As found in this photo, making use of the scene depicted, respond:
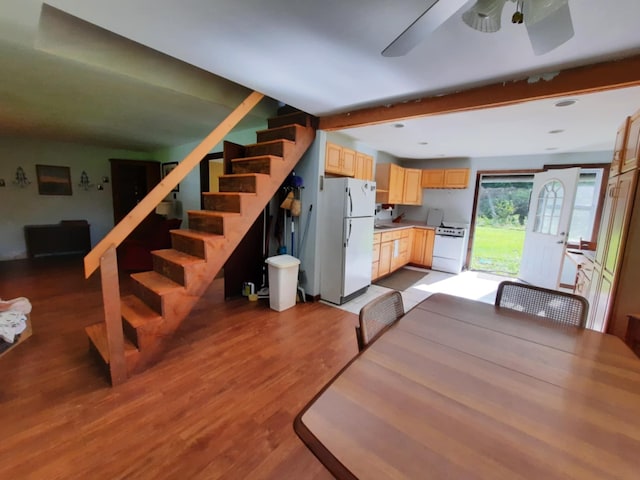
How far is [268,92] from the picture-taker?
100 inches

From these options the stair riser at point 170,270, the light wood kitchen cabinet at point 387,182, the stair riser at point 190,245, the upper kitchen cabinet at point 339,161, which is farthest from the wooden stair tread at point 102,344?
the light wood kitchen cabinet at point 387,182

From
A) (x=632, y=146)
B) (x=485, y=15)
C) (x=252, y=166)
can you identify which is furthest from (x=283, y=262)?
(x=632, y=146)

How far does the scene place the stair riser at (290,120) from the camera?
3221 millimetres

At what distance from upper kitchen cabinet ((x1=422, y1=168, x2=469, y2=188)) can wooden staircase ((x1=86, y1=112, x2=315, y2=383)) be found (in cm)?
329

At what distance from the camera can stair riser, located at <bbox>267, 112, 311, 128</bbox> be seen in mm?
3221

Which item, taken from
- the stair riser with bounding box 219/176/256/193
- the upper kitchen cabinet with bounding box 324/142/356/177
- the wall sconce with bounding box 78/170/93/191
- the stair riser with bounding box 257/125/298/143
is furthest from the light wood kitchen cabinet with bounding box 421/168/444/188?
the wall sconce with bounding box 78/170/93/191

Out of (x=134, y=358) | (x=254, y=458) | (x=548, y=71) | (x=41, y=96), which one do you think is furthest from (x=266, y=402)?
(x=41, y=96)

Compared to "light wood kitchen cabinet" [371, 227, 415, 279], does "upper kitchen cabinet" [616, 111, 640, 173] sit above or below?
above

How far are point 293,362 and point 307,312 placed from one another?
1.00 meters

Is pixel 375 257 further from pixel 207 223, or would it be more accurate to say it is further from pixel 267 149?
pixel 207 223

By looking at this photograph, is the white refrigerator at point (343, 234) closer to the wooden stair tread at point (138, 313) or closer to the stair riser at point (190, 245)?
the stair riser at point (190, 245)

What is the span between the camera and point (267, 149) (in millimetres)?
3176

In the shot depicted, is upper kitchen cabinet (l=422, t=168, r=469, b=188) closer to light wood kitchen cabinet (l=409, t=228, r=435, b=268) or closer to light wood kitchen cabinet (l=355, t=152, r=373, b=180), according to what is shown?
light wood kitchen cabinet (l=409, t=228, r=435, b=268)

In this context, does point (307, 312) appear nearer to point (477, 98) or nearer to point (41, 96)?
point (477, 98)
